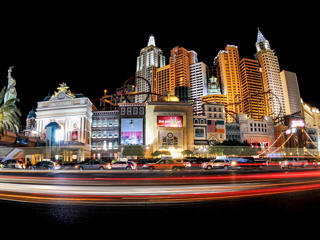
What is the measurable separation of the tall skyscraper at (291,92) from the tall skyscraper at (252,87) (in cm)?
1429

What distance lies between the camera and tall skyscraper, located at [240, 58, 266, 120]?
129 m

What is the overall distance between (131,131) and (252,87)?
10308cm

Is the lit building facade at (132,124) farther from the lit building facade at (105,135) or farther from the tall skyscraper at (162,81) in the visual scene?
the tall skyscraper at (162,81)

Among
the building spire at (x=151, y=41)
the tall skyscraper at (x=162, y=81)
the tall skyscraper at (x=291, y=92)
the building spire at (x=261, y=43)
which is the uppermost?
the building spire at (x=151, y=41)

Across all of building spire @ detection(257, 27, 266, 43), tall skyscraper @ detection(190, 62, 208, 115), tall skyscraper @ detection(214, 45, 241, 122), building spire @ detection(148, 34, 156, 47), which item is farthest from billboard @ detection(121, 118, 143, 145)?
building spire @ detection(257, 27, 266, 43)

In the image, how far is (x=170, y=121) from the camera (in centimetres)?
6322

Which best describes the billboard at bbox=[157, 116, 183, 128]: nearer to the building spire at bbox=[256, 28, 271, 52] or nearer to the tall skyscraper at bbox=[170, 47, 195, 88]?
the tall skyscraper at bbox=[170, 47, 195, 88]

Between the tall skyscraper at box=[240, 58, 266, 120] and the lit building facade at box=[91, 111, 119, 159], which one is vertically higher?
the tall skyscraper at box=[240, 58, 266, 120]

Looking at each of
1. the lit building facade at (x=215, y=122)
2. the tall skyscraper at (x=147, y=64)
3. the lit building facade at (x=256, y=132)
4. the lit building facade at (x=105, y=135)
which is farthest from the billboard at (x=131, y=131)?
the tall skyscraper at (x=147, y=64)

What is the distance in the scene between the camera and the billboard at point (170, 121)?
62969mm

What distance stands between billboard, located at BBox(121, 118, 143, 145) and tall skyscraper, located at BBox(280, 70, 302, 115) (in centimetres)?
10864

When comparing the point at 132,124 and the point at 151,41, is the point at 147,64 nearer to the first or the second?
the point at 151,41

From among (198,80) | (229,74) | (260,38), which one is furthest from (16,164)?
(260,38)

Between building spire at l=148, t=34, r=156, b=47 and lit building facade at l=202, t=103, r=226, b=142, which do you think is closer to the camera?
lit building facade at l=202, t=103, r=226, b=142
